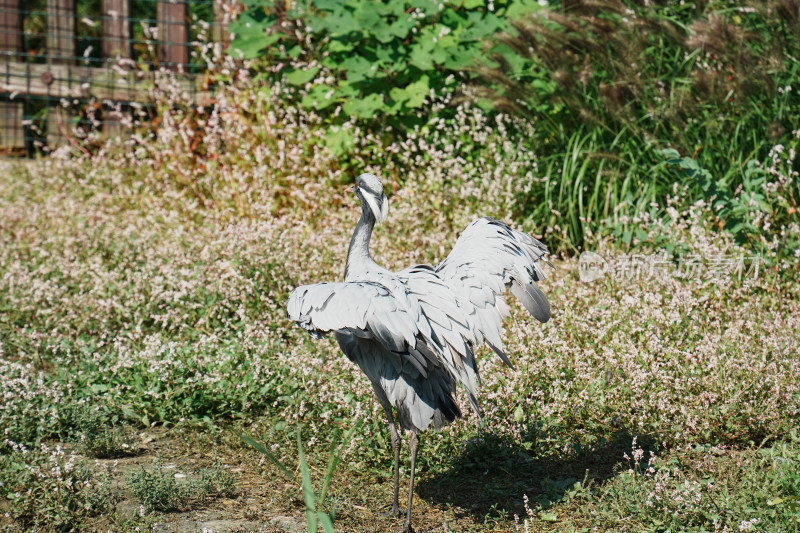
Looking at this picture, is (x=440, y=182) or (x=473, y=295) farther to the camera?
(x=440, y=182)

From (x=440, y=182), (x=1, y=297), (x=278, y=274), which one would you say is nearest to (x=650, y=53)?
(x=440, y=182)

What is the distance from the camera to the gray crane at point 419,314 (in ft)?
11.1

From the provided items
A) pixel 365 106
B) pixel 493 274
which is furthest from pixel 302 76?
pixel 493 274

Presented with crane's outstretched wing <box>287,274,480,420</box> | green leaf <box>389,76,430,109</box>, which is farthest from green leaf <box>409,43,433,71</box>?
crane's outstretched wing <box>287,274,480,420</box>

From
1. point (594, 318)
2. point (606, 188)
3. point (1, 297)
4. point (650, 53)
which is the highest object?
point (650, 53)

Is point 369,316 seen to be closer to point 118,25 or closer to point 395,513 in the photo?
point 395,513

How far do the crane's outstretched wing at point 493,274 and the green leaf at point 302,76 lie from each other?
440 cm

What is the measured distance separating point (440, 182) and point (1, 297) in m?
3.62

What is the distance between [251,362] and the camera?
4906mm

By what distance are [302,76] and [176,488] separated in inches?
208

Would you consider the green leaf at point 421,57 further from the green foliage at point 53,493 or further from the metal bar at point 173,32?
the green foliage at point 53,493

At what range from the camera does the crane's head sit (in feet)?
13.0

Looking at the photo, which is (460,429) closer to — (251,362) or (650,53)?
(251,362)

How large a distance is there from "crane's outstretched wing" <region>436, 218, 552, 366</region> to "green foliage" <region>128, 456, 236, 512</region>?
4.73ft
